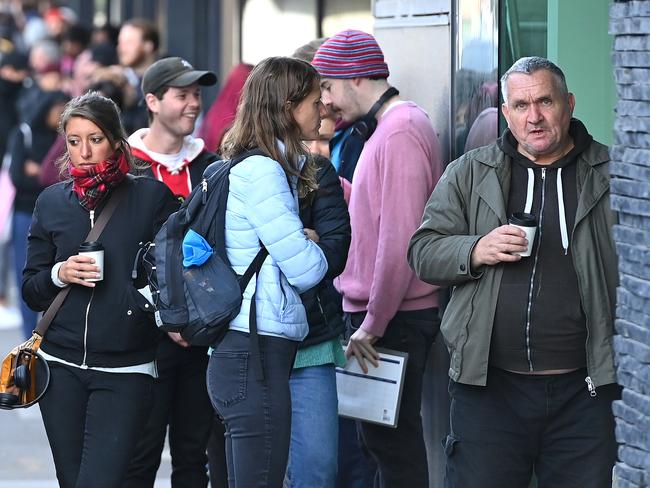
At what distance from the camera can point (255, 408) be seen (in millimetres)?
4660

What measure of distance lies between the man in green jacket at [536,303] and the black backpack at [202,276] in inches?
25.0

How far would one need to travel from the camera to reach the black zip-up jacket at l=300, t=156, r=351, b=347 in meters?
4.90

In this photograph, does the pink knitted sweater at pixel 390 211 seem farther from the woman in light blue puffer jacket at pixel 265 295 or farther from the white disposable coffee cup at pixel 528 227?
the white disposable coffee cup at pixel 528 227

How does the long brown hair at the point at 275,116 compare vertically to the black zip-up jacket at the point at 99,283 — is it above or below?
above

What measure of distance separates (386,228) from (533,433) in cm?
Answer: 138

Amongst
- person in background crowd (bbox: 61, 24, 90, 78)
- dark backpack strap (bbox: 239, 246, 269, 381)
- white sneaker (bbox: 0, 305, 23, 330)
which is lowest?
white sneaker (bbox: 0, 305, 23, 330)

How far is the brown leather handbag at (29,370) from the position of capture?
16.7ft

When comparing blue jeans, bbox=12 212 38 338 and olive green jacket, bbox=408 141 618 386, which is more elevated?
olive green jacket, bbox=408 141 618 386

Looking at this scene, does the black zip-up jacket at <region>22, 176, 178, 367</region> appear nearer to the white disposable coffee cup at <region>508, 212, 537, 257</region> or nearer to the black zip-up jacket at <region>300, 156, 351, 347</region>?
the black zip-up jacket at <region>300, 156, 351, 347</region>

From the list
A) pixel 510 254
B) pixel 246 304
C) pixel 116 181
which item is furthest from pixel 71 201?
pixel 510 254

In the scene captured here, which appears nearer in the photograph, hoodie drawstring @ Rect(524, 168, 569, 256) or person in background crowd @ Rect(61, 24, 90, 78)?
hoodie drawstring @ Rect(524, 168, 569, 256)

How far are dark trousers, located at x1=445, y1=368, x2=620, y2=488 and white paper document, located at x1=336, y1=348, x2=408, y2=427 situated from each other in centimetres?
99

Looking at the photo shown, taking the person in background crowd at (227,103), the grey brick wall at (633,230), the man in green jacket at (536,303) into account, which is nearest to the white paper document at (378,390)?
the man in green jacket at (536,303)

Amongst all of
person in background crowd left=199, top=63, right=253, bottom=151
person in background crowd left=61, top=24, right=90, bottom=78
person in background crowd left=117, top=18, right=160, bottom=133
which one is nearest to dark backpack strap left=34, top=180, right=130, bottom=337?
person in background crowd left=199, top=63, right=253, bottom=151
